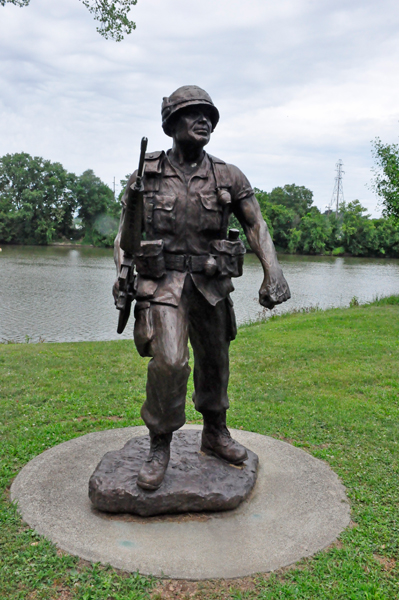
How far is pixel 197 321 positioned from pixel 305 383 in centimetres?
403

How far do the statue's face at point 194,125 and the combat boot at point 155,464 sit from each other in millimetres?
2068

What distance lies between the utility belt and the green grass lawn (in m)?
1.88

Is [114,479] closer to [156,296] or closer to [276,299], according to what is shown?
[156,296]

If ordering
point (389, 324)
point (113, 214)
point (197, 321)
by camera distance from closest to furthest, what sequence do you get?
point (197, 321) → point (389, 324) → point (113, 214)

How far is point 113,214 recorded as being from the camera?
55250 millimetres

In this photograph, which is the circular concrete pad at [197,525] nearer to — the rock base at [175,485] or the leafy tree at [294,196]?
the rock base at [175,485]

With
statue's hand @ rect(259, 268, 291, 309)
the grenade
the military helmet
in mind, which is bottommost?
statue's hand @ rect(259, 268, 291, 309)

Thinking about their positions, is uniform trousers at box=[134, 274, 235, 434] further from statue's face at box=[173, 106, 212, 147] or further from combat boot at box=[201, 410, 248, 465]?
statue's face at box=[173, 106, 212, 147]

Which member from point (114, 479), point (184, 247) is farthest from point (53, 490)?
point (184, 247)

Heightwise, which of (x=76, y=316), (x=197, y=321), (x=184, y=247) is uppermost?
(x=184, y=247)

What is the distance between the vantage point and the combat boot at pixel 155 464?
374 cm

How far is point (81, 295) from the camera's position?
19562mm

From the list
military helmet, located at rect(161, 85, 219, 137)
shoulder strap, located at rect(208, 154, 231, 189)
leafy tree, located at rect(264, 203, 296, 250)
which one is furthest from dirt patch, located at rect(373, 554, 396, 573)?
leafy tree, located at rect(264, 203, 296, 250)

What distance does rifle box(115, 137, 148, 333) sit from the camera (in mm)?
3426
